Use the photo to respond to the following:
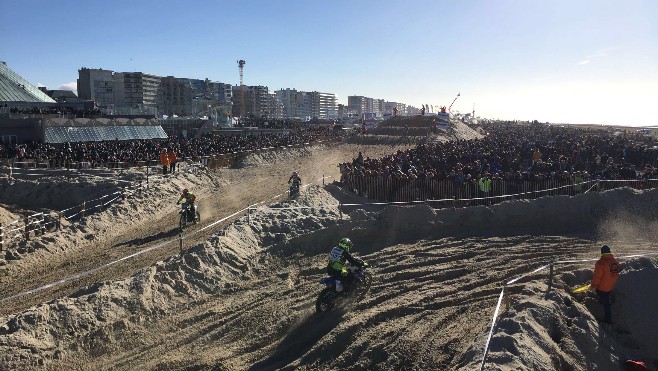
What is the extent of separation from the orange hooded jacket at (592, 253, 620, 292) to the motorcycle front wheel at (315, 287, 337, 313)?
199 inches

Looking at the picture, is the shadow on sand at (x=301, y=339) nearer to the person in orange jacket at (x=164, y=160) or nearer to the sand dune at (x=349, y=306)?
the sand dune at (x=349, y=306)

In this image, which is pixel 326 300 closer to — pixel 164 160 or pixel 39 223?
pixel 39 223

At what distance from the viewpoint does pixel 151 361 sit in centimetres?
826

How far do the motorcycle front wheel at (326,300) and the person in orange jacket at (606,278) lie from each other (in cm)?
503

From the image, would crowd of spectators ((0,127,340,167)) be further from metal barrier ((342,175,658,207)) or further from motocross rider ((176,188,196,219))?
metal barrier ((342,175,658,207))

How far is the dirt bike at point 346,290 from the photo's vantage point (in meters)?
9.48

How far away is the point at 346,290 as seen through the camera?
9734mm

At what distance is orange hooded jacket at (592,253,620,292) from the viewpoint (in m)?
8.39

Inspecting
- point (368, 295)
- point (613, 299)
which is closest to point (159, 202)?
point (368, 295)

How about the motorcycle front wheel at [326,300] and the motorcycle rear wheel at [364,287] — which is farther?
the motorcycle rear wheel at [364,287]

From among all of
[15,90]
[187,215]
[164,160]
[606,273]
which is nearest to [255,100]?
[15,90]

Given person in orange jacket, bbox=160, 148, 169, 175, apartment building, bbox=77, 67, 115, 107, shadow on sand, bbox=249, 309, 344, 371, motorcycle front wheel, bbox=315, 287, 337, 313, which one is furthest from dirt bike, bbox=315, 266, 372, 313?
apartment building, bbox=77, 67, 115, 107

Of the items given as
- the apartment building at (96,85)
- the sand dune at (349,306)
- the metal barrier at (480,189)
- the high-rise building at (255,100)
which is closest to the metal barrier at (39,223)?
the sand dune at (349,306)

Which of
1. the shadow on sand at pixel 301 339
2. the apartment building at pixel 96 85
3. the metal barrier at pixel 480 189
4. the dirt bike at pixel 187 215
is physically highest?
the apartment building at pixel 96 85
